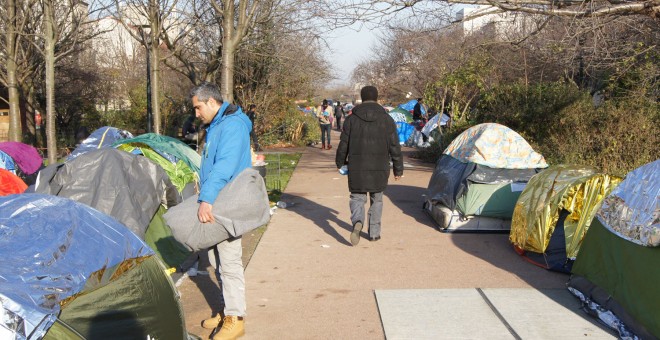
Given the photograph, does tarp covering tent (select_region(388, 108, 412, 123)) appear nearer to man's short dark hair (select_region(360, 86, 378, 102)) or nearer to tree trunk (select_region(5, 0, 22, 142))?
tree trunk (select_region(5, 0, 22, 142))

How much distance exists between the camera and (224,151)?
15.3ft

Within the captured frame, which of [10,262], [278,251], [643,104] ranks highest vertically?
[643,104]

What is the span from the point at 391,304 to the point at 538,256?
209 cm

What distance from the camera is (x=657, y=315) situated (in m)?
4.40

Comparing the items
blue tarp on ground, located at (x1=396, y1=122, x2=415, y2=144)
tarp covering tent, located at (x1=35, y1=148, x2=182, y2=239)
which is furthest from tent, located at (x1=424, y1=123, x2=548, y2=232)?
blue tarp on ground, located at (x1=396, y1=122, x2=415, y2=144)

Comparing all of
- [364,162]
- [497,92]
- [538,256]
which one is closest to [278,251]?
[364,162]


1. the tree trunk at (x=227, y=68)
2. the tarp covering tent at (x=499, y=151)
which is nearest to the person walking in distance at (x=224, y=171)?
the tarp covering tent at (x=499, y=151)

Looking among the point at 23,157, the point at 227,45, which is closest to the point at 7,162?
the point at 23,157

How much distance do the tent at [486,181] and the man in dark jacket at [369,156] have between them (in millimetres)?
971

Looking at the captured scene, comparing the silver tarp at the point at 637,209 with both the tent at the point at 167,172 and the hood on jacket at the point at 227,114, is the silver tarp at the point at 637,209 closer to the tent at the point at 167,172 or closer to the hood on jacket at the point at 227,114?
the hood on jacket at the point at 227,114

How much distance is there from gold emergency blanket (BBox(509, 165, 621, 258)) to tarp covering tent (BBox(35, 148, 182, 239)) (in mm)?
3805

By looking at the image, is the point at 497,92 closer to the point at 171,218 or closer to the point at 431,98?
the point at 431,98

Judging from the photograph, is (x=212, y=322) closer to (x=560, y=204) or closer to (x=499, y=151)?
(x=560, y=204)

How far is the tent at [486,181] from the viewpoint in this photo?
26.1 ft
